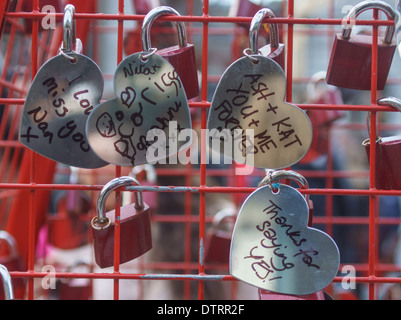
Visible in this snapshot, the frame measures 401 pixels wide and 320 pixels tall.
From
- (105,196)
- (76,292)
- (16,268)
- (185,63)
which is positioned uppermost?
(185,63)

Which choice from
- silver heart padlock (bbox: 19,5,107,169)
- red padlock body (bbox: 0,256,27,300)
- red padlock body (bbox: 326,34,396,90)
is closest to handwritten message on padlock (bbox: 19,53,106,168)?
silver heart padlock (bbox: 19,5,107,169)

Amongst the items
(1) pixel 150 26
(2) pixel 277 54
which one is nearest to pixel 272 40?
(2) pixel 277 54

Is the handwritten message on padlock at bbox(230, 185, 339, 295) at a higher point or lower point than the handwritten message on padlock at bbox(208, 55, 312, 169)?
lower

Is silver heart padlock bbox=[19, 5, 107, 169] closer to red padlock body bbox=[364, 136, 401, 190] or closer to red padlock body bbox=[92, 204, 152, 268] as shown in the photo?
red padlock body bbox=[92, 204, 152, 268]

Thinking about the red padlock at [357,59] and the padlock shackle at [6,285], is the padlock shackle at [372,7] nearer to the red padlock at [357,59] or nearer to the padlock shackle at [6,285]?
the red padlock at [357,59]

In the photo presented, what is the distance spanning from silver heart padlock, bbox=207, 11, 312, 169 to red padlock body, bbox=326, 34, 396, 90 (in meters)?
0.08

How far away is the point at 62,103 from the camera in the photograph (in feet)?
1.55

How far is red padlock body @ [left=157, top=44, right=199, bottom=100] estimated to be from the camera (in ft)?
1.60

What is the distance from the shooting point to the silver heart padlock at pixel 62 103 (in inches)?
18.4

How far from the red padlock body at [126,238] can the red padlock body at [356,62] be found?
0.83 ft

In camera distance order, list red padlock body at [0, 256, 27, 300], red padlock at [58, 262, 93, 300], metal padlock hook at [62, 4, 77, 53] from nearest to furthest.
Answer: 1. metal padlock hook at [62, 4, 77, 53]
2. red padlock body at [0, 256, 27, 300]
3. red padlock at [58, 262, 93, 300]

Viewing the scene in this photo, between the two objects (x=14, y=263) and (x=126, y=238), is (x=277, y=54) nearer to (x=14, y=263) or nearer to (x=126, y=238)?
(x=126, y=238)

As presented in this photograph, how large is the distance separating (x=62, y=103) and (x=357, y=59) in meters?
0.31
